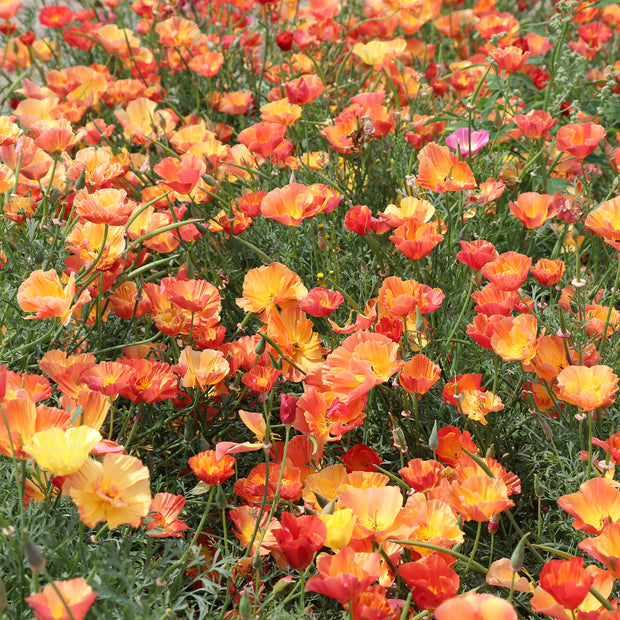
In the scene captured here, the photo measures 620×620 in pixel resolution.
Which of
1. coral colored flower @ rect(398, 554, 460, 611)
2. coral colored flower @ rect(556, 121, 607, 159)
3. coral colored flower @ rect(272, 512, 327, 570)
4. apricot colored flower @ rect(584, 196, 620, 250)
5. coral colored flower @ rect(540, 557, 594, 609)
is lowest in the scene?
coral colored flower @ rect(398, 554, 460, 611)

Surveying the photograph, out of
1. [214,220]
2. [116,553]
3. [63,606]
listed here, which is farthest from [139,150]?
[63,606]

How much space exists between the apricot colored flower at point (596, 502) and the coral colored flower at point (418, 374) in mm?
285

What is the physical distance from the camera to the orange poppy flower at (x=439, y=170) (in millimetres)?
1669

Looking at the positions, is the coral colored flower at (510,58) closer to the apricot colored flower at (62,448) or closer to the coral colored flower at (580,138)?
the coral colored flower at (580,138)

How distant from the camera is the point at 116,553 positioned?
1.08m

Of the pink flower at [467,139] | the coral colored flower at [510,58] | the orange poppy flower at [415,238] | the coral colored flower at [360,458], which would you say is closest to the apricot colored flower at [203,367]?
the coral colored flower at [360,458]

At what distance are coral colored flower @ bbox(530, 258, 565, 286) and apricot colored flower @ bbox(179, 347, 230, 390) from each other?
567mm

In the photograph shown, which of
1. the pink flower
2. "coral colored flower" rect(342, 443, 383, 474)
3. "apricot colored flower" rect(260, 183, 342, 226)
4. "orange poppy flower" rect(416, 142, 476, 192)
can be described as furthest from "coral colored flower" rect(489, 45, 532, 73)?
"coral colored flower" rect(342, 443, 383, 474)

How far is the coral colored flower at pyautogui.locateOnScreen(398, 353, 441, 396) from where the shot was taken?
1324 mm

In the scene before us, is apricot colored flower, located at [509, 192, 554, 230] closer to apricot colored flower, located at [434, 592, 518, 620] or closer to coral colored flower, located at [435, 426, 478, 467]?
coral colored flower, located at [435, 426, 478, 467]

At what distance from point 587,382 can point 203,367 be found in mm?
640

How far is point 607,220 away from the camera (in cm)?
147

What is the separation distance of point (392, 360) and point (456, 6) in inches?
98.3

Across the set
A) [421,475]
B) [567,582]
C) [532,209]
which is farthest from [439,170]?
[567,582]
